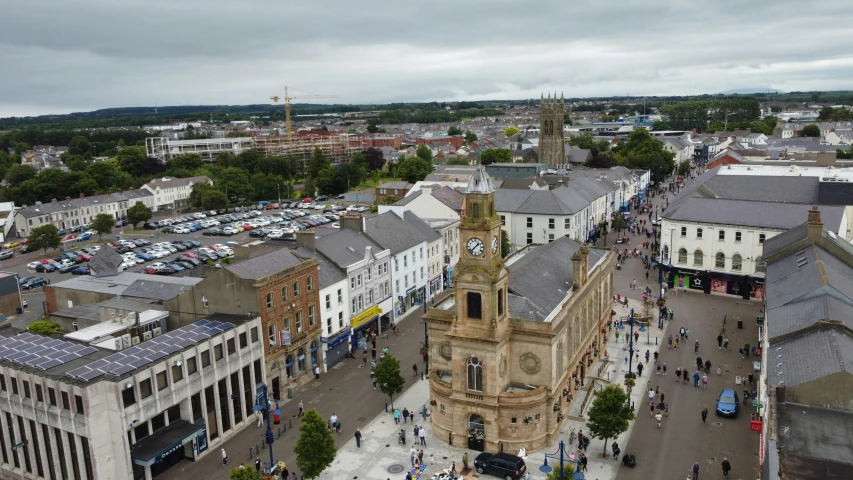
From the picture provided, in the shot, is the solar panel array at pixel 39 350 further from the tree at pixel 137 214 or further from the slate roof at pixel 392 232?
Result: the tree at pixel 137 214

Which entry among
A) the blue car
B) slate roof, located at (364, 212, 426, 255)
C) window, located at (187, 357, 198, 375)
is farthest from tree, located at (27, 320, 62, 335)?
the blue car

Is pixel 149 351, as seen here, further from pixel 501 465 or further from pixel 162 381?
pixel 501 465

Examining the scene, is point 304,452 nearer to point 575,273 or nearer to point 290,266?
point 290,266

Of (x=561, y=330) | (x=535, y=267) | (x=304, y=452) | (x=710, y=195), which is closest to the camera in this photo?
(x=304, y=452)

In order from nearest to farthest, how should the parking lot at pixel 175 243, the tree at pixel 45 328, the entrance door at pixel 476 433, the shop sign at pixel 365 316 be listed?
the entrance door at pixel 476 433, the tree at pixel 45 328, the shop sign at pixel 365 316, the parking lot at pixel 175 243

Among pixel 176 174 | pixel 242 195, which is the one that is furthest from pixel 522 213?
pixel 176 174

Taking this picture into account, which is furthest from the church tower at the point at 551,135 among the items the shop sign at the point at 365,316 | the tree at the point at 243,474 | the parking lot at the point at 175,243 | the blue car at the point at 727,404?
the tree at the point at 243,474
